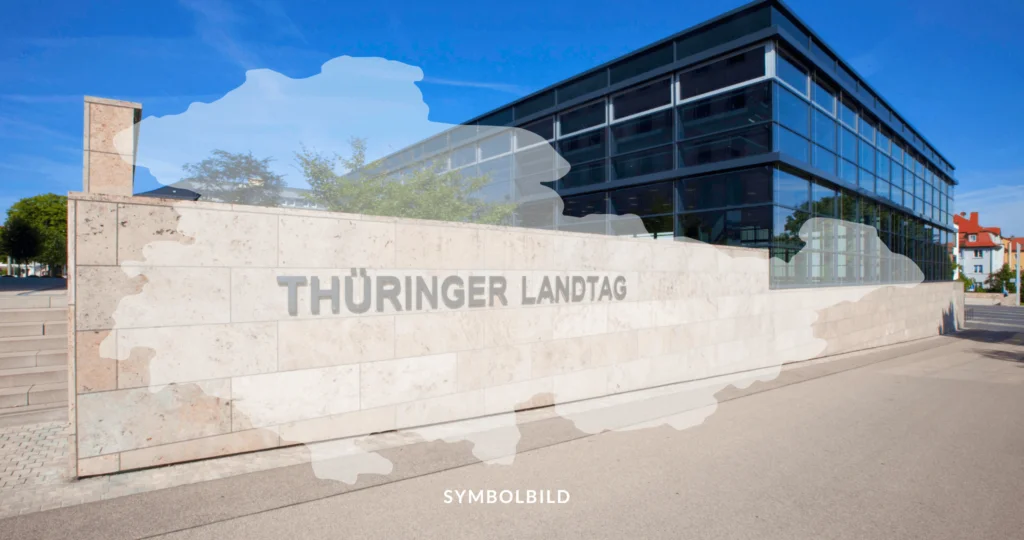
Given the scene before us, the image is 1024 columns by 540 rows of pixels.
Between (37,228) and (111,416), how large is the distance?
5702cm

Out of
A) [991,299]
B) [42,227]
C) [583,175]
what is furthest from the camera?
[991,299]

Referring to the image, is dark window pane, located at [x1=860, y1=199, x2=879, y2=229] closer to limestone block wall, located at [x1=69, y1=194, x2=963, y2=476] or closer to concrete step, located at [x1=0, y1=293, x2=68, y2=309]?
limestone block wall, located at [x1=69, y1=194, x2=963, y2=476]

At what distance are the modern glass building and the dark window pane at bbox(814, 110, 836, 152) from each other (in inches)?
2.7

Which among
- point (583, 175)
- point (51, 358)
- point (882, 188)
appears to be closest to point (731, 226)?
point (583, 175)

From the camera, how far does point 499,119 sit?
23109 millimetres

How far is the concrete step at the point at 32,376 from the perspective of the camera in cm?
629

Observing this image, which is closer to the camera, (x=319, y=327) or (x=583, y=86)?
(x=319, y=327)

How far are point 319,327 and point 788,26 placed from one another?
17087mm

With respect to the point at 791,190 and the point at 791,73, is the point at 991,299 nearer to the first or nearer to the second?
the point at 791,190

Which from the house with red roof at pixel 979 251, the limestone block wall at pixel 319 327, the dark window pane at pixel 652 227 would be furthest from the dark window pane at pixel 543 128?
the house with red roof at pixel 979 251

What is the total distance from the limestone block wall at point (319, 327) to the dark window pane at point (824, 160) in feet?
37.5

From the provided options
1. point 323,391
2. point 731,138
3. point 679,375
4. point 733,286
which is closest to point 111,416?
point 323,391

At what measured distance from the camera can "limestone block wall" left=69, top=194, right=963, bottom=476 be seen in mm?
4551

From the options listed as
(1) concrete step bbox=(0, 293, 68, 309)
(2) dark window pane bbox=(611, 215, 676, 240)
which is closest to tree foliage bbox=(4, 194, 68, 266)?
(1) concrete step bbox=(0, 293, 68, 309)
